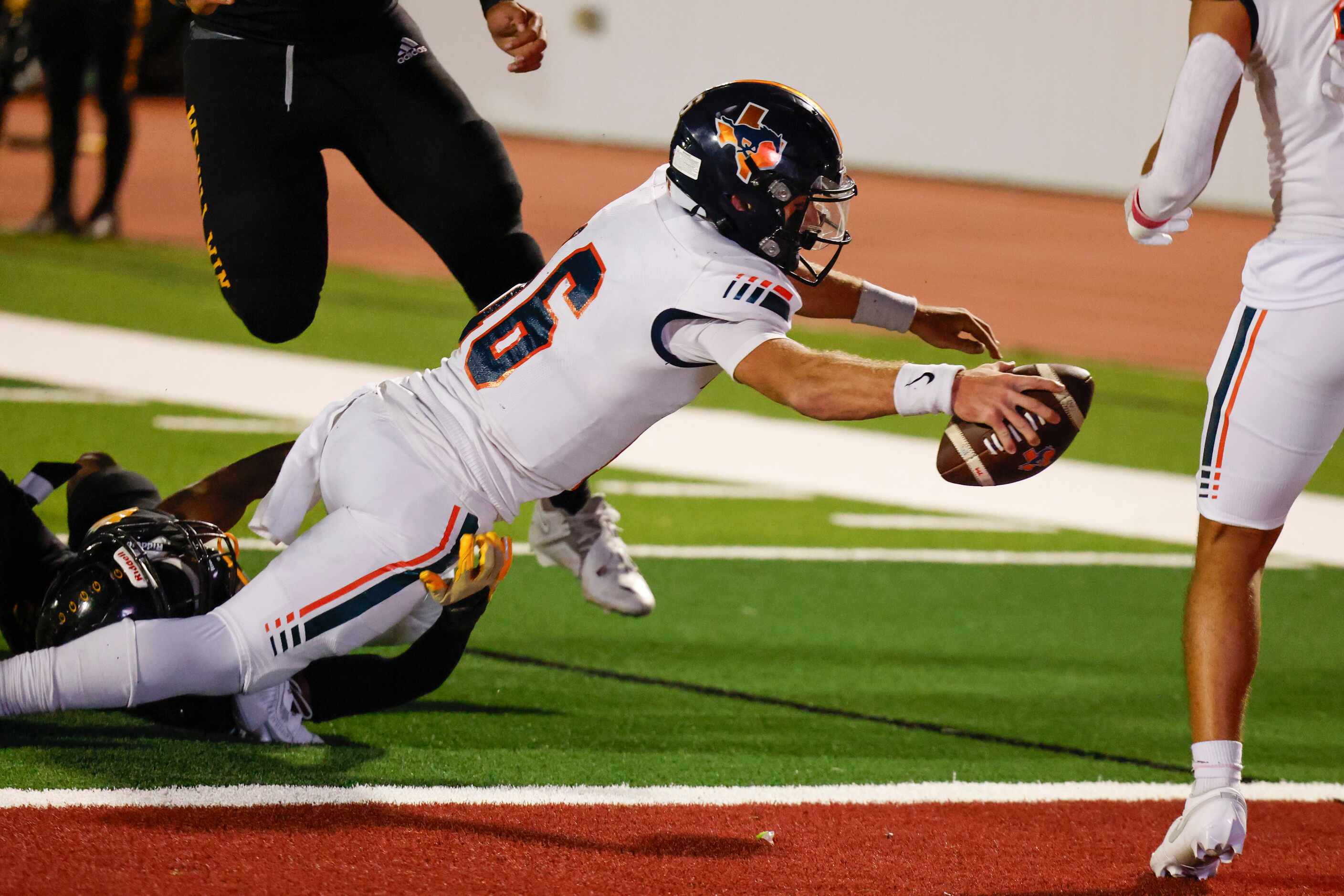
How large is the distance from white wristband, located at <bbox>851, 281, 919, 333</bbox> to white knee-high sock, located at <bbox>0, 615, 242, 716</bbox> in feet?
5.17

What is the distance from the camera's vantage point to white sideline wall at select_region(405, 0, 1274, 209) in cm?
1967

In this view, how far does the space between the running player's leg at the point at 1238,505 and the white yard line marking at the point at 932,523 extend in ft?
10.0

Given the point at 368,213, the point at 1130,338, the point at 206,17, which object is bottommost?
the point at 368,213

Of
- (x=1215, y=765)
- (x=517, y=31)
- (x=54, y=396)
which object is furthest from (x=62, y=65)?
(x=1215, y=765)

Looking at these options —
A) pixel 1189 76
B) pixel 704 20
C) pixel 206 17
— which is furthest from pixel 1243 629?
pixel 704 20

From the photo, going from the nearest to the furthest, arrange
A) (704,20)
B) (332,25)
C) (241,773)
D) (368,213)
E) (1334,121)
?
(1334,121) < (241,773) < (332,25) < (368,213) < (704,20)

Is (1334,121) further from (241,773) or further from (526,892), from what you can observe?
(241,773)

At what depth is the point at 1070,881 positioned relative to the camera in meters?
3.29

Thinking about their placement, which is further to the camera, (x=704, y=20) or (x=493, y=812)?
(x=704, y=20)

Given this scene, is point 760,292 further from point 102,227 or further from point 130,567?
point 102,227

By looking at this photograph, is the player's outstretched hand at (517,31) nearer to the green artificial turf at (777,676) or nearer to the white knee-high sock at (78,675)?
the green artificial turf at (777,676)

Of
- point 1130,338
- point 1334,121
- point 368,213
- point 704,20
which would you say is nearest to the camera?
point 1334,121

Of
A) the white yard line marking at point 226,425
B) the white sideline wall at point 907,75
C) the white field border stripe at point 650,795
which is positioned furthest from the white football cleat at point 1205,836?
the white sideline wall at point 907,75

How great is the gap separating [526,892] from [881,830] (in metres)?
0.85
